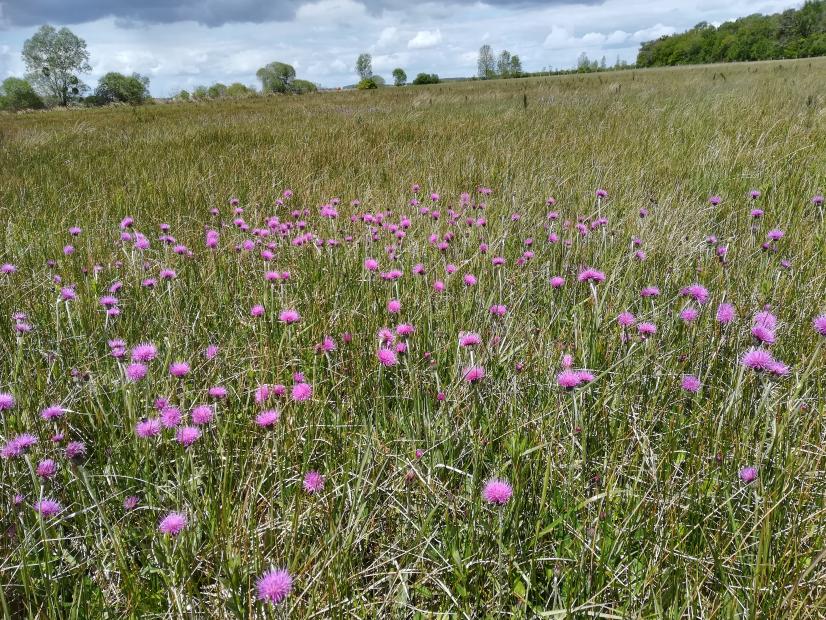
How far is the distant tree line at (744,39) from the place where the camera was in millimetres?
66887

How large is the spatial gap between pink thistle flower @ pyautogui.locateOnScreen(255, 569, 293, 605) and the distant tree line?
78.9m

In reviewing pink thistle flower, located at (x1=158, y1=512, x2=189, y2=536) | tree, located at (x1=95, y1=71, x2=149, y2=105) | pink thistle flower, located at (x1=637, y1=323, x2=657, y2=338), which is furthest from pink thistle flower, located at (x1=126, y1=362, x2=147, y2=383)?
tree, located at (x1=95, y1=71, x2=149, y2=105)

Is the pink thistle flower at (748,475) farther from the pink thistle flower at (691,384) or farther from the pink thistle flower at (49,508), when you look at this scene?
the pink thistle flower at (49,508)

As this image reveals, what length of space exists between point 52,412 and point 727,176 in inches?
171

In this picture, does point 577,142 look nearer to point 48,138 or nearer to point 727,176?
point 727,176

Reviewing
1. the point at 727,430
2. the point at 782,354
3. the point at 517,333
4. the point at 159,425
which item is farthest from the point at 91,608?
the point at 782,354

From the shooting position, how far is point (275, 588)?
2.85 feet

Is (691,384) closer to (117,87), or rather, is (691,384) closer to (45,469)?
(45,469)

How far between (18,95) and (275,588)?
293ft

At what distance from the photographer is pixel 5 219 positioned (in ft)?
12.0

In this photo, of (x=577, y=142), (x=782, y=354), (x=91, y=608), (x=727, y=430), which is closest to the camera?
(x=91, y=608)

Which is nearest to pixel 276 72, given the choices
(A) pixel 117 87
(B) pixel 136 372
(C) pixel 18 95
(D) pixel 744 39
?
(A) pixel 117 87

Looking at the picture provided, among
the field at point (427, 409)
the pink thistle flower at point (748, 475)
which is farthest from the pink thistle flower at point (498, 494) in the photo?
the pink thistle flower at point (748, 475)

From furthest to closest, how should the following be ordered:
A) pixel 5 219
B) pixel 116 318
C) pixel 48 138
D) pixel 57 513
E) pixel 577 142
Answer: pixel 48 138 < pixel 577 142 < pixel 5 219 < pixel 116 318 < pixel 57 513
